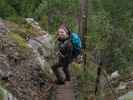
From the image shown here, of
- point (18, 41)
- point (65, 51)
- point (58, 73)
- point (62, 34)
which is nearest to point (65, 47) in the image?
point (65, 51)

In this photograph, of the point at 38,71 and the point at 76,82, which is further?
the point at 76,82

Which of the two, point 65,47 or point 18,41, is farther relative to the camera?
point 65,47

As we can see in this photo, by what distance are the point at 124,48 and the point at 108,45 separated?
67cm

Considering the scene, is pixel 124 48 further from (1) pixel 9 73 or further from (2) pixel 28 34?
(1) pixel 9 73

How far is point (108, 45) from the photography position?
13.3 meters

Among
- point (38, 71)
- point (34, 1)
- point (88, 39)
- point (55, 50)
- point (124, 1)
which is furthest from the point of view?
point (34, 1)

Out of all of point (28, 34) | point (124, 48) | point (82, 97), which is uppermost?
point (28, 34)

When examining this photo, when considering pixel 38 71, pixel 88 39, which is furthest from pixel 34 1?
pixel 38 71

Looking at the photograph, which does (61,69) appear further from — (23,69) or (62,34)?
(23,69)

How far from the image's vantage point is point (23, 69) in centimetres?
929

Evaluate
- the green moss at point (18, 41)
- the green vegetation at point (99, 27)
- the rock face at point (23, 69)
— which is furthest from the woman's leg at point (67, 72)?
the green moss at point (18, 41)

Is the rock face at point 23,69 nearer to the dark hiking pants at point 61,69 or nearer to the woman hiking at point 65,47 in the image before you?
the dark hiking pants at point 61,69

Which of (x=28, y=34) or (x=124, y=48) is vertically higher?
(x=28, y=34)

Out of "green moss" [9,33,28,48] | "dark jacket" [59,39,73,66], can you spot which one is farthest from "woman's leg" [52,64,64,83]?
"green moss" [9,33,28,48]
